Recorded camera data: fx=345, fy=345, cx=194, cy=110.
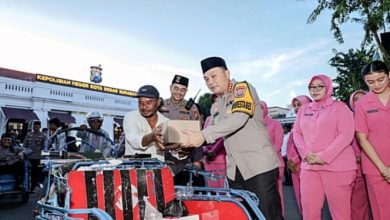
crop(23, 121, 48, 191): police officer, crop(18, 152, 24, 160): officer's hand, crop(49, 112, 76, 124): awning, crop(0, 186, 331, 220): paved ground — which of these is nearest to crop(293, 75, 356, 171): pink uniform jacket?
crop(0, 186, 331, 220): paved ground

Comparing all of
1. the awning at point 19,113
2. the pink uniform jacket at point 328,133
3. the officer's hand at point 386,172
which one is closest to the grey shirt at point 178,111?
the pink uniform jacket at point 328,133

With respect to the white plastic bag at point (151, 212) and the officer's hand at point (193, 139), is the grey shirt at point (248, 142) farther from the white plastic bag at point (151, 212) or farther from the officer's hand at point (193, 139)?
the white plastic bag at point (151, 212)

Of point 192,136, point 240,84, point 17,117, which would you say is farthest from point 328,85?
point 17,117

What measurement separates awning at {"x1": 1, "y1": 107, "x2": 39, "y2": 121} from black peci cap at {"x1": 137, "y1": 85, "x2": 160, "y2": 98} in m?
15.9

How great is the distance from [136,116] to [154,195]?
772 millimetres

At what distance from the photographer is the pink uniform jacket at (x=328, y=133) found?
2.84 meters

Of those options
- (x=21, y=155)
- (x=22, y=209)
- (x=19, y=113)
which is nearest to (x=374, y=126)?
(x=22, y=209)

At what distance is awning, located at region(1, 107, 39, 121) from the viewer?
16.6 m

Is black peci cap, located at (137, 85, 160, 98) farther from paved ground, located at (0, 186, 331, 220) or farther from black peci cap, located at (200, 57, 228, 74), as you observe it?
paved ground, located at (0, 186, 331, 220)

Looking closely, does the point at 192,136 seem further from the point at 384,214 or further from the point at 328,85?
the point at 384,214

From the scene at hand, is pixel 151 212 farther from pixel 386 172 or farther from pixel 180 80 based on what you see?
pixel 180 80

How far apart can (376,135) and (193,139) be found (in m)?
1.74

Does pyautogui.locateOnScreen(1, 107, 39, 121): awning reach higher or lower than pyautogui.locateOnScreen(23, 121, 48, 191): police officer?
higher

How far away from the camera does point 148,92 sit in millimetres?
2848
